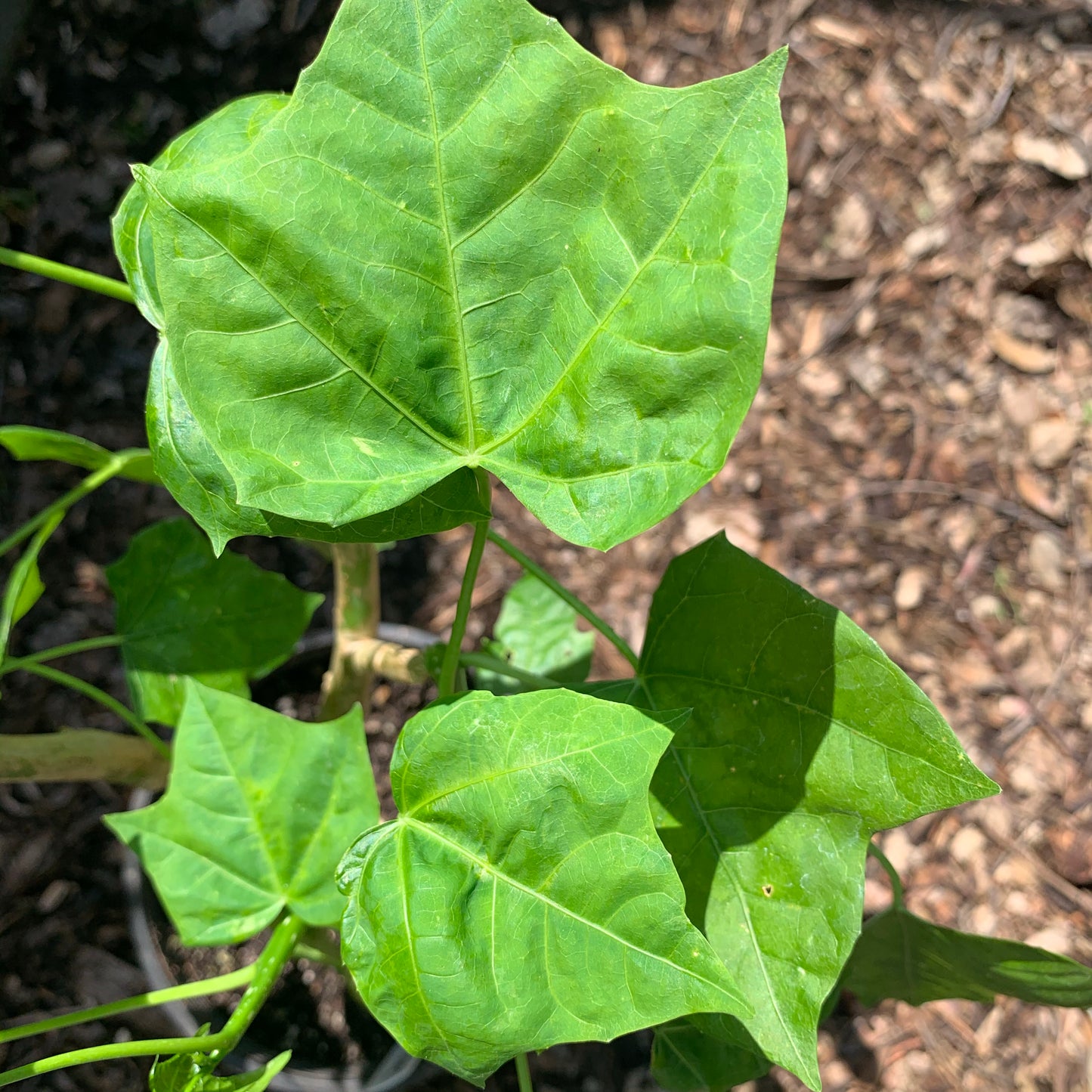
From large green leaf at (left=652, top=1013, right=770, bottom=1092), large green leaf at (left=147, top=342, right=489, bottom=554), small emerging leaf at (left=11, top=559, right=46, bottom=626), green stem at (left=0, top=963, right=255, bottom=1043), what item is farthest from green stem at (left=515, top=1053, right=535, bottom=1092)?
small emerging leaf at (left=11, top=559, right=46, bottom=626)

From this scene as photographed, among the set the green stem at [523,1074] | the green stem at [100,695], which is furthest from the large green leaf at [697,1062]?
the green stem at [100,695]

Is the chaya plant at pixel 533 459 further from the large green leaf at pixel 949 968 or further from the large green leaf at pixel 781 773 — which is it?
the large green leaf at pixel 949 968

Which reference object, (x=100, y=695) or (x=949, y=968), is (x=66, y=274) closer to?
(x=100, y=695)

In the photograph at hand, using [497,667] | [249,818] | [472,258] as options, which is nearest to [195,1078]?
[249,818]

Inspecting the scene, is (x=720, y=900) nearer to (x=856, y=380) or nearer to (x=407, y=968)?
(x=407, y=968)

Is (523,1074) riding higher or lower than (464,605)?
lower
